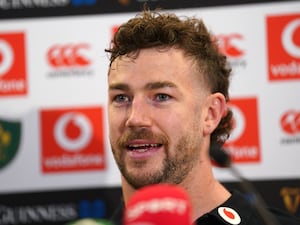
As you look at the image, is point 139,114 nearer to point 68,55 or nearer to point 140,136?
point 140,136

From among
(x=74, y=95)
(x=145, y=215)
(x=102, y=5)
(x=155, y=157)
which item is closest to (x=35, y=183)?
(x=74, y=95)

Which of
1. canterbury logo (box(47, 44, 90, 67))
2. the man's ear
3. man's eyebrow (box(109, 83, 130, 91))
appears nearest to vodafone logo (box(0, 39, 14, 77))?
canterbury logo (box(47, 44, 90, 67))

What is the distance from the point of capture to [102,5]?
2123mm

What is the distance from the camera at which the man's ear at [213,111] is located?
1573 mm

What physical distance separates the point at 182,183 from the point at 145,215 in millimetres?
770

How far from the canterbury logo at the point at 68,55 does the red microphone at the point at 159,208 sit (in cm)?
133

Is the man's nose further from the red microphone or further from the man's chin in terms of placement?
the red microphone

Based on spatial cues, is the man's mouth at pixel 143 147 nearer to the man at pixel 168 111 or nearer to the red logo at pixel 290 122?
the man at pixel 168 111

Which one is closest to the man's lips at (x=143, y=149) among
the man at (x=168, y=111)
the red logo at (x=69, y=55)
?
the man at (x=168, y=111)

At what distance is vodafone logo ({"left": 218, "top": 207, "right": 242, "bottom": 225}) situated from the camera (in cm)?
148

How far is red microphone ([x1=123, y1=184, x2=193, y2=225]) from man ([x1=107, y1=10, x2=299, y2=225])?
2.00 ft

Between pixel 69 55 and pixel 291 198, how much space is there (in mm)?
901

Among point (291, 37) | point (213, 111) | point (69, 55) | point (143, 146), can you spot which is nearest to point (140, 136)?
point (143, 146)

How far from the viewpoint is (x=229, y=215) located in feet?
4.91
